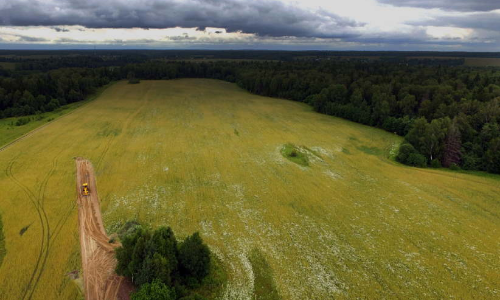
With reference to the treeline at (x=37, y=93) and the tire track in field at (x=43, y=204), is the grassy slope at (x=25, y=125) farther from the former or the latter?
the tire track in field at (x=43, y=204)

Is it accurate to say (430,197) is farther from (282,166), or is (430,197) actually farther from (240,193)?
(240,193)

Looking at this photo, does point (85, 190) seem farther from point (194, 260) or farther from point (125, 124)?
point (125, 124)

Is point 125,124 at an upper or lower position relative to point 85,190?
upper

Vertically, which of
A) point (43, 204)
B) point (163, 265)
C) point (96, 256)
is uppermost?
point (163, 265)

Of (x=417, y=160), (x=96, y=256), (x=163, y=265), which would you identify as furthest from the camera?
(x=417, y=160)

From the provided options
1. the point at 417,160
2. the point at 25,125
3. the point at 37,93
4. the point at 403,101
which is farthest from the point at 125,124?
the point at 403,101

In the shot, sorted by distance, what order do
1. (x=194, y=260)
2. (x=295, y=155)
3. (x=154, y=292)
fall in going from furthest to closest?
(x=295, y=155)
(x=194, y=260)
(x=154, y=292)

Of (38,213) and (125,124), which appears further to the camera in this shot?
(125,124)

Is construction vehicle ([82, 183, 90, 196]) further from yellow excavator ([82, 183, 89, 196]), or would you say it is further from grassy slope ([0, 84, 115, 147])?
grassy slope ([0, 84, 115, 147])
